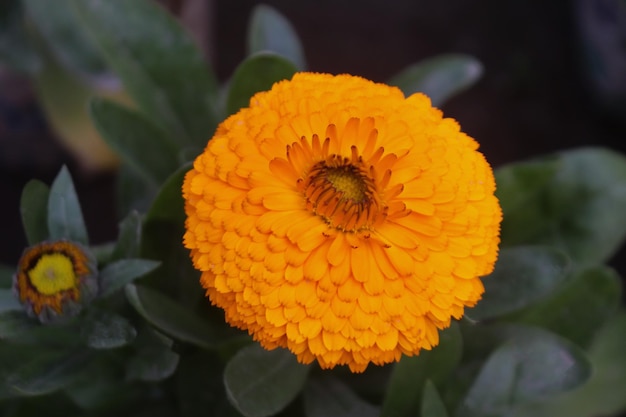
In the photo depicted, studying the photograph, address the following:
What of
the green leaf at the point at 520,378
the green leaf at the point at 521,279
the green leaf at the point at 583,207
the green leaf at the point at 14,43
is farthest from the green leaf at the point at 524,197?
the green leaf at the point at 14,43

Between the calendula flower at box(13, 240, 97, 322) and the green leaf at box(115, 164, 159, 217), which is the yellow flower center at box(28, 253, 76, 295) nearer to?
the calendula flower at box(13, 240, 97, 322)

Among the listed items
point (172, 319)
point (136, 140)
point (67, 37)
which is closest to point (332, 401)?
point (172, 319)

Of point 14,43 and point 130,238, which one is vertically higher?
point 14,43

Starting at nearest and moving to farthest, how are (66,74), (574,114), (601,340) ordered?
(601,340)
(66,74)
(574,114)

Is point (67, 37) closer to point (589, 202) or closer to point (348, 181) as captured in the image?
point (348, 181)

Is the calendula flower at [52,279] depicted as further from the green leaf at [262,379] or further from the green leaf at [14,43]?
the green leaf at [14,43]

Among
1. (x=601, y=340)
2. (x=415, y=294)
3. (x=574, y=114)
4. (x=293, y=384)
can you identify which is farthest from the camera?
(x=574, y=114)

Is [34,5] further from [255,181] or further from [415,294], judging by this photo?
[415,294]

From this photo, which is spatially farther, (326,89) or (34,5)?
(34,5)

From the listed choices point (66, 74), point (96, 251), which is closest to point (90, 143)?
point (66, 74)
